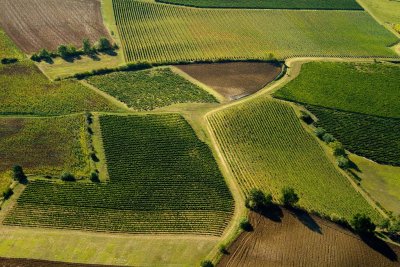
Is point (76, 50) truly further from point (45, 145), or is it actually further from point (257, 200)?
point (257, 200)

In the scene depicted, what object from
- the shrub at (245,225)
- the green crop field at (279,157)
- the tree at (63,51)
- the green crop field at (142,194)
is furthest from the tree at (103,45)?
the shrub at (245,225)

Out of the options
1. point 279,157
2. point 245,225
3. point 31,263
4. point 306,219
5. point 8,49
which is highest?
point 8,49

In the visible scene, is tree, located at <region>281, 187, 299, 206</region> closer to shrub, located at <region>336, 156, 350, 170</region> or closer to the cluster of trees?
shrub, located at <region>336, 156, 350, 170</region>

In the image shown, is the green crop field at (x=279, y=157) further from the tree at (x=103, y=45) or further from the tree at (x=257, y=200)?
the tree at (x=103, y=45)

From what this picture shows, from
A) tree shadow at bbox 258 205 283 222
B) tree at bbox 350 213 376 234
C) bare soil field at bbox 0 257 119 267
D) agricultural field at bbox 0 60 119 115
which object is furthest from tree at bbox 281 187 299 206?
agricultural field at bbox 0 60 119 115

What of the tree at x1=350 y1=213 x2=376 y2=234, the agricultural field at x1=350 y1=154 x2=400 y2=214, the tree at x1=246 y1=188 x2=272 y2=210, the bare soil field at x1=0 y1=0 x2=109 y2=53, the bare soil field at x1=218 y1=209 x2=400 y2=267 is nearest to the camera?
the bare soil field at x1=218 y1=209 x2=400 y2=267

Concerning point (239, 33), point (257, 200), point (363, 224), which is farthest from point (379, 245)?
point (239, 33)
